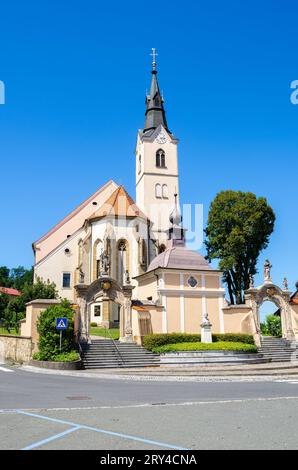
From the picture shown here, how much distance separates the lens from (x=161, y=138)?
59219 millimetres

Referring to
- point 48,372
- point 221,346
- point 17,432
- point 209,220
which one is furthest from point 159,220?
point 17,432

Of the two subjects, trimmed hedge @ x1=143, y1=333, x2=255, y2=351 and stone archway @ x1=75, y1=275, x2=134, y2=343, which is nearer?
trimmed hedge @ x1=143, y1=333, x2=255, y2=351

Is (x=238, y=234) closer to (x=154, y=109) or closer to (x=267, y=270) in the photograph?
(x=267, y=270)

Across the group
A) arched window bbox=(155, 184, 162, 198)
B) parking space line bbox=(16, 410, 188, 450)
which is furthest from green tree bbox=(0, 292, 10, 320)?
parking space line bbox=(16, 410, 188, 450)

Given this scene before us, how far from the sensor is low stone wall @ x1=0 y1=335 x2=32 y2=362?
25828 mm

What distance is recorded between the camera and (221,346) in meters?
26.5

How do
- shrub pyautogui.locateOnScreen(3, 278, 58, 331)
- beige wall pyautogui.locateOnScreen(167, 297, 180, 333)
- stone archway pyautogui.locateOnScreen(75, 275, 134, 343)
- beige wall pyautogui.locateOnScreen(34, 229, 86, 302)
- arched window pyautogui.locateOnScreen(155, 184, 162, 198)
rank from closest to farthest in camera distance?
stone archway pyautogui.locateOnScreen(75, 275, 134, 343), beige wall pyautogui.locateOnScreen(167, 297, 180, 333), shrub pyautogui.locateOnScreen(3, 278, 58, 331), beige wall pyautogui.locateOnScreen(34, 229, 86, 302), arched window pyautogui.locateOnScreen(155, 184, 162, 198)

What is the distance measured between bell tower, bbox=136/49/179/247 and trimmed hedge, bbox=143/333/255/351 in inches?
1039

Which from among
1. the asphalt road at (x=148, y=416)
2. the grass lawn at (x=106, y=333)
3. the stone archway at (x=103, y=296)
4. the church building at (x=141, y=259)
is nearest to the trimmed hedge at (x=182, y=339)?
the church building at (x=141, y=259)

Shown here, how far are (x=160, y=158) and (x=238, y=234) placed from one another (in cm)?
1958

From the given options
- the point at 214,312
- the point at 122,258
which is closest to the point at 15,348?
the point at 214,312

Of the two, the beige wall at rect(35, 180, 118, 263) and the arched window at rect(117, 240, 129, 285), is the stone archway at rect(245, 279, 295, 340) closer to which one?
the arched window at rect(117, 240, 129, 285)

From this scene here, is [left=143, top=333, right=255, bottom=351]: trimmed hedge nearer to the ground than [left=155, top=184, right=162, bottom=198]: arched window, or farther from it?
nearer to the ground

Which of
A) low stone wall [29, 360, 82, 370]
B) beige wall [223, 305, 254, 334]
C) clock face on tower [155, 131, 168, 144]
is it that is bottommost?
low stone wall [29, 360, 82, 370]
